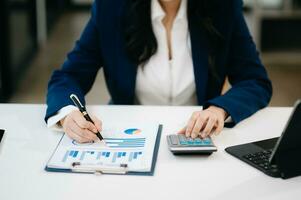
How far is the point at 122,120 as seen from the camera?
1.38 metres

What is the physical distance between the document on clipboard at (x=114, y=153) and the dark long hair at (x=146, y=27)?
1.25ft

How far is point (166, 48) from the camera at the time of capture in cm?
164

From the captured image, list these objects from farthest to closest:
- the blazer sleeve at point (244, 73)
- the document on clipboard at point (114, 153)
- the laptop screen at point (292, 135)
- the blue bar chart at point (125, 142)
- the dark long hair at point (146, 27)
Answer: the dark long hair at point (146, 27), the blazer sleeve at point (244, 73), the blue bar chart at point (125, 142), the document on clipboard at point (114, 153), the laptop screen at point (292, 135)

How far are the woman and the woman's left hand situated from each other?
312mm

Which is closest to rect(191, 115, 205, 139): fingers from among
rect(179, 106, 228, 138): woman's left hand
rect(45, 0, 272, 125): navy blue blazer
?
rect(179, 106, 228, 138): woman's left hand

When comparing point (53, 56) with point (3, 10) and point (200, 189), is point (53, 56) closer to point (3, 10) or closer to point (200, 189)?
point (3, 10)

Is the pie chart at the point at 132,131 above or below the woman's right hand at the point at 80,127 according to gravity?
below

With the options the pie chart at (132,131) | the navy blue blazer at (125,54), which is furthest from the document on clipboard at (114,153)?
the navy blue blazer at (125,54)

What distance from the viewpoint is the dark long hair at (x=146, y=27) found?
5.27 feet

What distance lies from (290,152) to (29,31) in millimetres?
3566

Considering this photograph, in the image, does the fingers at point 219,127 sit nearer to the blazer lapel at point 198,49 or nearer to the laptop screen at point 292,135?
the laptop screen at point 292,135

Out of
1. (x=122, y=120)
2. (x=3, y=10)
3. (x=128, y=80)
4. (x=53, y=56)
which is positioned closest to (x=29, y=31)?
(x=53, y=56)

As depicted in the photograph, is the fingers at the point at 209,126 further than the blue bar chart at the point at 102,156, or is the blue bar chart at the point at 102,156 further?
the fingers at the point at 209,126

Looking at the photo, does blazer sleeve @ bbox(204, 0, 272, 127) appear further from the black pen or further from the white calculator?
the black pen
